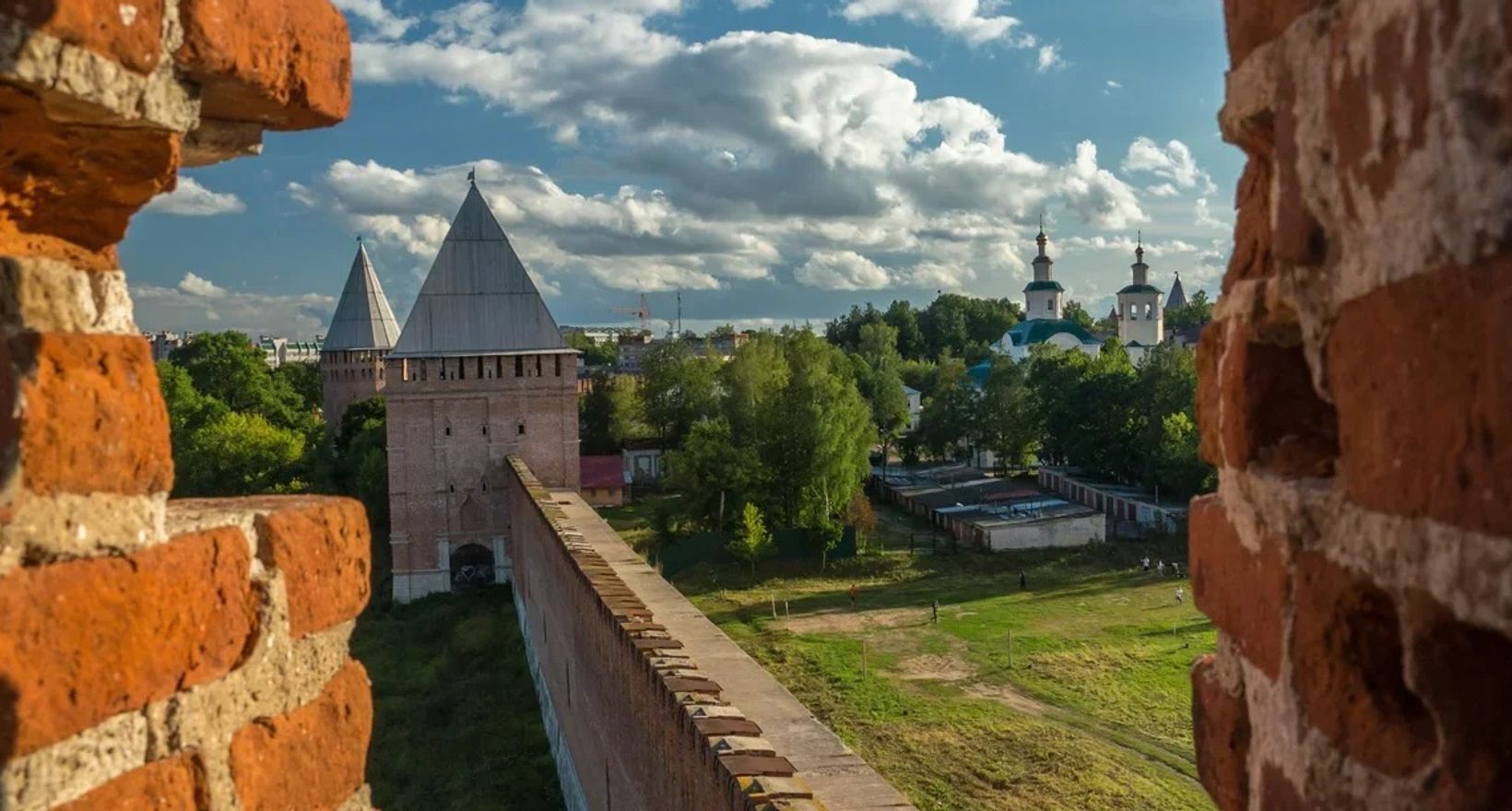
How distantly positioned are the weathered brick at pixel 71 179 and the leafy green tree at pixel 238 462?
3337 cm

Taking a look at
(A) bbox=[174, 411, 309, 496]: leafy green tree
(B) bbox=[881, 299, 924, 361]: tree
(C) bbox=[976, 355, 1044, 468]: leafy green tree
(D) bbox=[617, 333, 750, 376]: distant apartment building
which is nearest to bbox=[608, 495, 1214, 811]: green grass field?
(A) bbox=[174, 411, 309, 496]: leafy green tree

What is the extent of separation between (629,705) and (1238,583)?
884 cm

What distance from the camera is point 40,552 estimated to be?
1510mm

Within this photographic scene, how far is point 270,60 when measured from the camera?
1923mm

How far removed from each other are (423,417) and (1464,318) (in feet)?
93.2

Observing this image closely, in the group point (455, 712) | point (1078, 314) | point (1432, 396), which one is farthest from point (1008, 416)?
point (1078, 314)

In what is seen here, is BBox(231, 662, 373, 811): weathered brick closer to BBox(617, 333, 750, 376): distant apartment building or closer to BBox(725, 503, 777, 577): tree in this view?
BBox(725, 503, 777, 577): tree

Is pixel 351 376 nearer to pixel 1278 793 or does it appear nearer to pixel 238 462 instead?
pixel 238 462

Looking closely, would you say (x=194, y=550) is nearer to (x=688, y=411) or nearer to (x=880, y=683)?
(x=880, y=683)

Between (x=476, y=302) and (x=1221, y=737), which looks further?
(x=476, y=302)

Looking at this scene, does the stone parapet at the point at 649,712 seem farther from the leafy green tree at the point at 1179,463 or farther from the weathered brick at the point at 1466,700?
the leafy green tree at the point at 1179,463

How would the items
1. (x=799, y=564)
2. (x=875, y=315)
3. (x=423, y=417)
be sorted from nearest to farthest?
1. (x=423, y=417)
2. (x=799, y=564)
3. (x=875, y=315)

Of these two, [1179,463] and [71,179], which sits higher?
[71,179]

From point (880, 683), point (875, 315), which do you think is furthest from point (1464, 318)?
point (875, 315)
